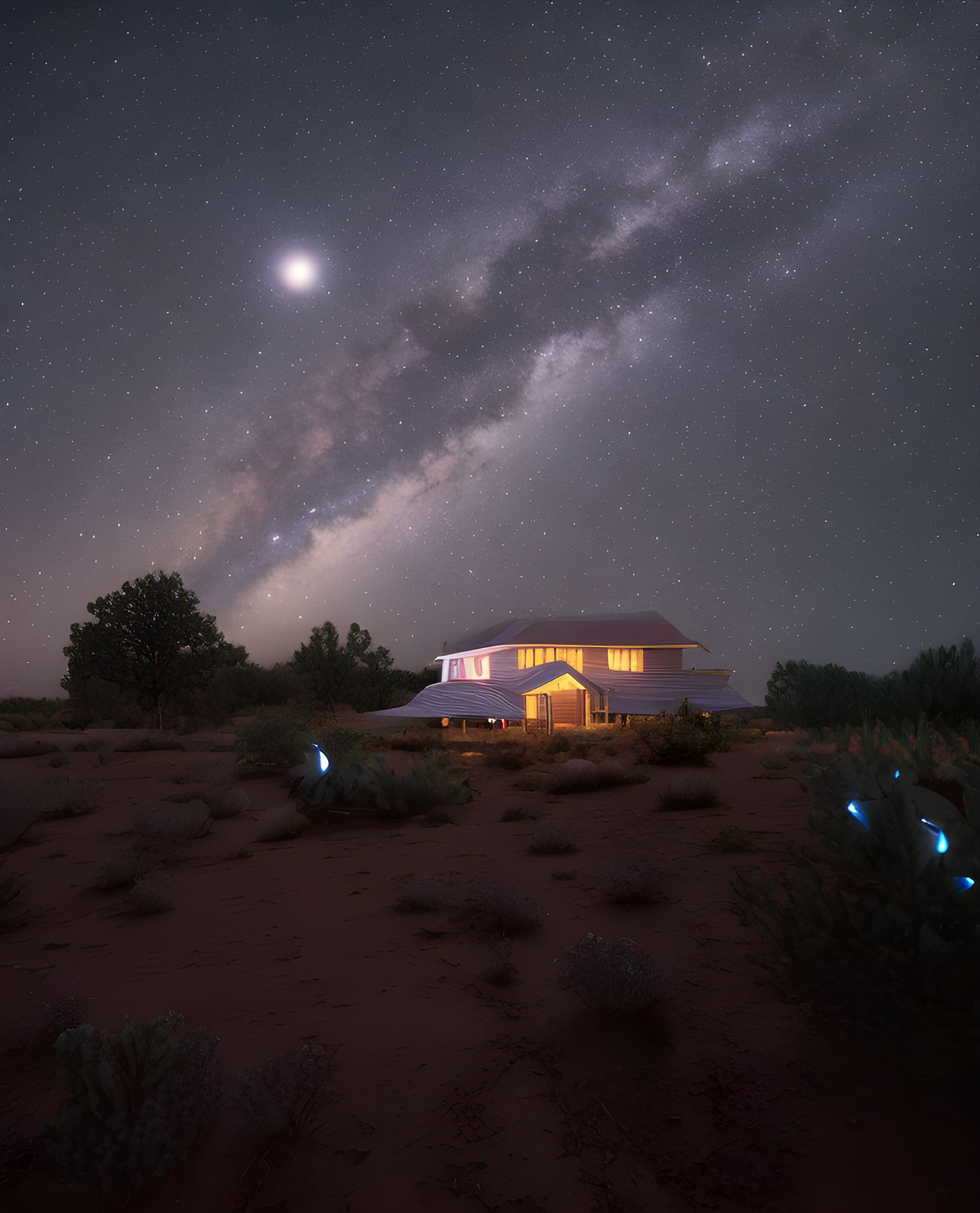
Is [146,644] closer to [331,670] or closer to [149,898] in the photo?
[331,670]

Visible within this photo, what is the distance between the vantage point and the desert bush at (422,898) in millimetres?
5152

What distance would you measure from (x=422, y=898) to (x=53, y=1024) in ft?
8.45

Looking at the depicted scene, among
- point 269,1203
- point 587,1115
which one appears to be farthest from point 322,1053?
point 587,1115

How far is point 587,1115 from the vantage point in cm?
267

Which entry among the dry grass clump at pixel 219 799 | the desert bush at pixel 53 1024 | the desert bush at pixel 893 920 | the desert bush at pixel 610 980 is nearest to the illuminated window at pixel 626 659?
the dry grass clump at pixel 219 799

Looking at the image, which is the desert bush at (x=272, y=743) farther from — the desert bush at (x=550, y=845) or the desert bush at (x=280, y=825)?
the desert bush at (x=550, y=845)

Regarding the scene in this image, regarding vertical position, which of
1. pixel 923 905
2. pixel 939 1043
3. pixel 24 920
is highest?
pixel 923 905

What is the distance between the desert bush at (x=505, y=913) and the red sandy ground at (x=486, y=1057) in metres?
0.12

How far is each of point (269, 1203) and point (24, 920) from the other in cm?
432

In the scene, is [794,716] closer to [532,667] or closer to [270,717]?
[532,667]

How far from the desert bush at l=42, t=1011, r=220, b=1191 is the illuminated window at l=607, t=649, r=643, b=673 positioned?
31.2 metres

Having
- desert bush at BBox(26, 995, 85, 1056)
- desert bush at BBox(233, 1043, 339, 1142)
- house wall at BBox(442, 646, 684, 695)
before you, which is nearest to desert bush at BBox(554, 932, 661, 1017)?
desert bush at BBox(233, 1043, 339, 1142)

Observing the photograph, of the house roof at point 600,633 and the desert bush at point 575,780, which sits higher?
the house roof at point 600,633

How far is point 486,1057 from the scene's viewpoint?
3086 millimetres
